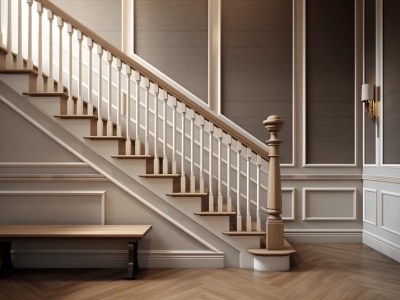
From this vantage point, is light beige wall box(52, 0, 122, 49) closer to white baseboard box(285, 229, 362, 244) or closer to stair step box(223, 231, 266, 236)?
stair step box(223, 231, 266, 236)

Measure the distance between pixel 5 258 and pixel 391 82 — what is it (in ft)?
12.8

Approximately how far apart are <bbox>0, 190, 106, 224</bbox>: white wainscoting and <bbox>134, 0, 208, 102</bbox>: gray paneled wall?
195 cm

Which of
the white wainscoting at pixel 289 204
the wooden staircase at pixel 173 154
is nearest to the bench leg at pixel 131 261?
the wooden staircase at pixel 173 154

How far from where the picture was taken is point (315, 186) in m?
4.57

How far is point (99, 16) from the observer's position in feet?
15.2

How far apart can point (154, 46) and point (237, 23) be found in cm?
105

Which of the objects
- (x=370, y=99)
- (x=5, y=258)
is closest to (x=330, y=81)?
(x=370, y=99)

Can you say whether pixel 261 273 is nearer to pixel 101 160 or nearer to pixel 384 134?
pixel 101 160

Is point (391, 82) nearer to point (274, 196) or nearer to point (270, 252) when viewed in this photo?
point (274, 196)

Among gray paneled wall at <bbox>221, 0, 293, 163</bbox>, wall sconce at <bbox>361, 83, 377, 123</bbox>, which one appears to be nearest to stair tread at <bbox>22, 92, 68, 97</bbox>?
gray paneled wall at <bbox>221, 0, 293, 163</bbox>

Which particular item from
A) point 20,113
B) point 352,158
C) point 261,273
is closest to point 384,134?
point 352,158

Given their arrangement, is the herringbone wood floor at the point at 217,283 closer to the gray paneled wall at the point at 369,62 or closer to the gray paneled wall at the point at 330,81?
the gray paneled wall at the point at 369,62

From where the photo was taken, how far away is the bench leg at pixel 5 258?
10.1ft

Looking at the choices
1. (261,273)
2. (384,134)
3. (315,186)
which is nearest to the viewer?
(261,273)
